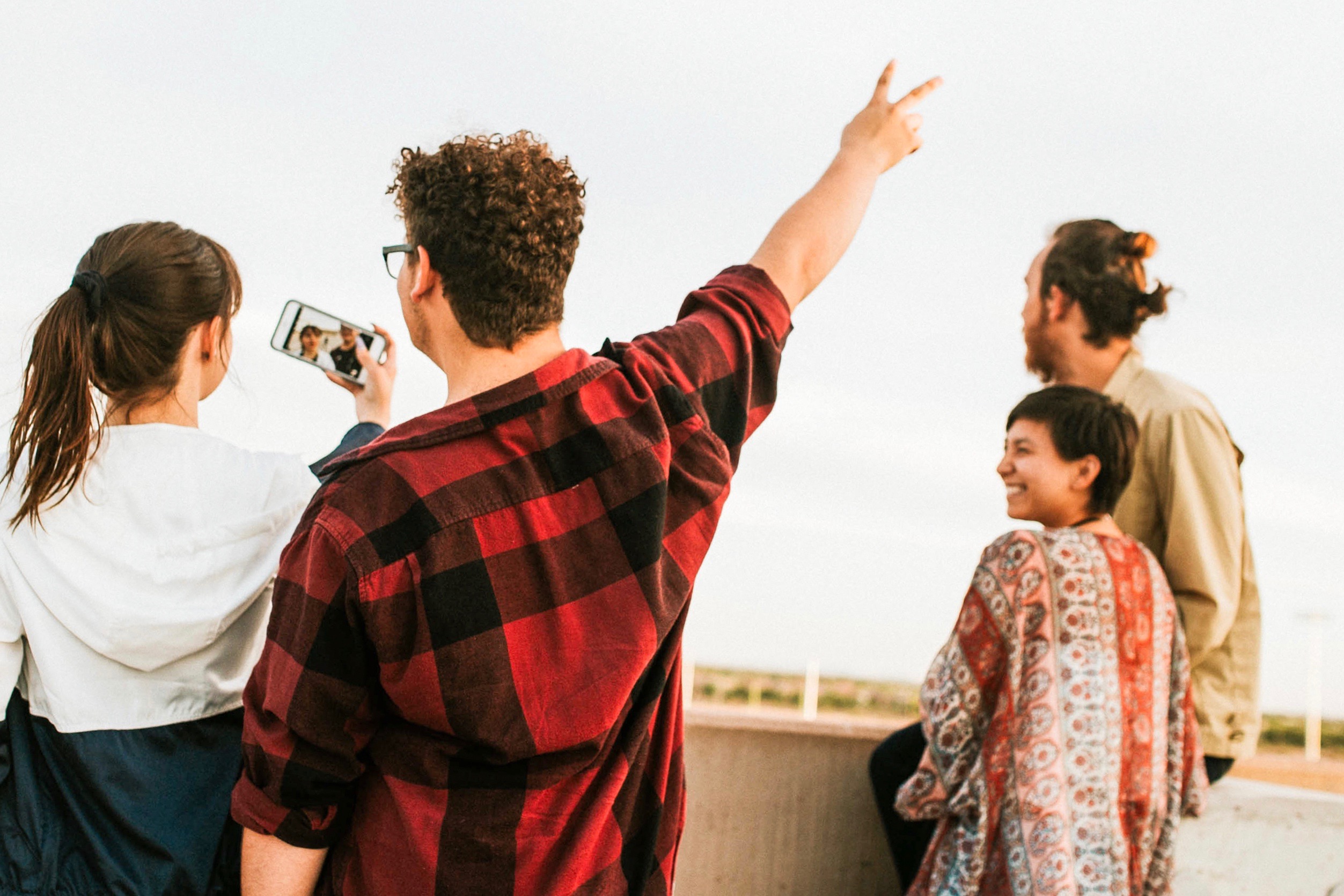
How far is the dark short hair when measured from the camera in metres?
2.73

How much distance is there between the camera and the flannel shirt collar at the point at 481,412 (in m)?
1.20

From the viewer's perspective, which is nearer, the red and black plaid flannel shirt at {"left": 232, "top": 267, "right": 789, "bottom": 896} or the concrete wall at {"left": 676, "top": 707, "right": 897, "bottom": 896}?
the red and black plaid flannel shirt at {"left": 232, "top": 267, "right": 789, "bottom": 896}

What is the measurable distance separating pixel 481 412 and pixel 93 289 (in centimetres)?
72

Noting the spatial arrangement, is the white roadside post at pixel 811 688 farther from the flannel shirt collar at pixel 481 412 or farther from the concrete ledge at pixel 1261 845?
the flannel shirt collar at pixel 481 412

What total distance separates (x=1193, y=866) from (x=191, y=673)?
2610 millimetres

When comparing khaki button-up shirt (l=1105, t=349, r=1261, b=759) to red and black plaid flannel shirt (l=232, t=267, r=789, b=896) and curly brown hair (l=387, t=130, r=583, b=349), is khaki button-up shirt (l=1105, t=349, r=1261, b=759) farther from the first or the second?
curly brown hair (l=387, t=130, r=583, b=349)

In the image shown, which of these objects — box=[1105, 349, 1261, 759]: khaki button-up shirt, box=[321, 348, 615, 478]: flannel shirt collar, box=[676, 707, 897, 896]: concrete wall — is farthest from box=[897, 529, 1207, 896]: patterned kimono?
box=[321, 348, 615, 478]: flannel shirt collar

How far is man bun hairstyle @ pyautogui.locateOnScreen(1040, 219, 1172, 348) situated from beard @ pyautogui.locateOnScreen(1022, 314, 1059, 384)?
117 millimetres

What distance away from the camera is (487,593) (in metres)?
1.19

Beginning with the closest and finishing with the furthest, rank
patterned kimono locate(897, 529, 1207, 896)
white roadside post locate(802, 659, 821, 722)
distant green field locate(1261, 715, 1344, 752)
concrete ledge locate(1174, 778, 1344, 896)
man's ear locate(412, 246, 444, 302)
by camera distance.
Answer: man's ear locate(412, 246, 444, 302)
patterned kimono locate(897, 529, 1207, 896)
concrete ledge locate(1174, 778, 1344, 896)
white roadside post locate(802, 659, 821, 722)
distant green field locate(1261, 715, 1344, 752)

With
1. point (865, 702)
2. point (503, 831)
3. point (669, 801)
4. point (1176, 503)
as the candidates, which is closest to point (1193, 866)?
point (1176, 503)

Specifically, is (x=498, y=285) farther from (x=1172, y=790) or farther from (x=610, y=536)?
(x=1172, y=790)

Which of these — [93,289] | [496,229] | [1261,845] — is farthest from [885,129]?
[1261,845]

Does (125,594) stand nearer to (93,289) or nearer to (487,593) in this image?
(93,289)
